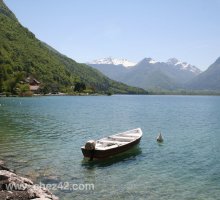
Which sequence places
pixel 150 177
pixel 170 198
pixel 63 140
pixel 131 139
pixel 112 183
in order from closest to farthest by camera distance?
pixel 170 198 < pixel 112 183 < pixel 150 177 < pixel 131 139 < pixel 63 140

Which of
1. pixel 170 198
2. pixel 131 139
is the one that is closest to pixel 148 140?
pixel 131 139

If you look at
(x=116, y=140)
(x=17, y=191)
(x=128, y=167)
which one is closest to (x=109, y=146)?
(x=128, y=167)

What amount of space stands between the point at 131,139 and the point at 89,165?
385 inches

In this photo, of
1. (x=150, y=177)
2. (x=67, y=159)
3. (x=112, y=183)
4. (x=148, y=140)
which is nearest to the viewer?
(x=112, y=183)

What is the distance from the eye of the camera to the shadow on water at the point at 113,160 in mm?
30905

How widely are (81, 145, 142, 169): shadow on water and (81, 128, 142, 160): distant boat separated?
43cm

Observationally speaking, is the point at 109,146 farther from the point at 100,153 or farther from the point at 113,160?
the point at 100,153

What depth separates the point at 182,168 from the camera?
99.4ft

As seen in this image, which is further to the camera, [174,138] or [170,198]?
[174,138]

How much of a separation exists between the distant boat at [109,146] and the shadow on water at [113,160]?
0.43 metres

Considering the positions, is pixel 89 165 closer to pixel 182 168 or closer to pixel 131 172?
pixel 131 172

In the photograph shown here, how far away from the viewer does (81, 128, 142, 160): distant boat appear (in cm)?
3178

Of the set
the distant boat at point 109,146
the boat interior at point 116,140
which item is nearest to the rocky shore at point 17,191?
the distant boat at point 109,146

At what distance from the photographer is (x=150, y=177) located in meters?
26.9
